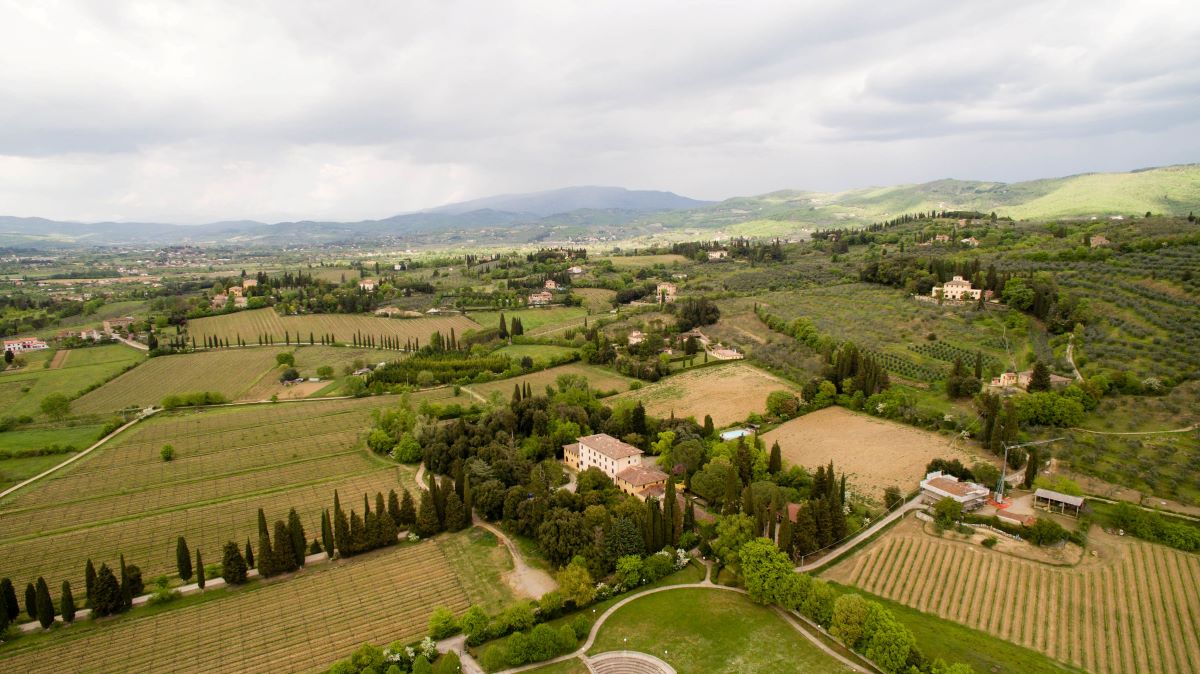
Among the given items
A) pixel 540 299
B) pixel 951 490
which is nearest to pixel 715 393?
pixel 951 490

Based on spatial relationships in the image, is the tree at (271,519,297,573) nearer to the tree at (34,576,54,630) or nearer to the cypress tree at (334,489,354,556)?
the cypress tree at (334,489,354,556)

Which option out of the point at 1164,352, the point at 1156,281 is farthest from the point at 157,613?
the point at 1156,281

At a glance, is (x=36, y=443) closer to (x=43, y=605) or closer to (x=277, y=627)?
(x=43, y=605)

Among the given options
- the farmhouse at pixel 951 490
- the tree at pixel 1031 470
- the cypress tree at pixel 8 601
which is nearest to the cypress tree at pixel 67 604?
the cypress tree at pixel 8 601

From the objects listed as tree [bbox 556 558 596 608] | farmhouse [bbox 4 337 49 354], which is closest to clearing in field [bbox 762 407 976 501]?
tree [bbox 556 558 596 608]

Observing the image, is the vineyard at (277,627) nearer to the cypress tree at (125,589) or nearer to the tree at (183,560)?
the cypress tree at (125,589)

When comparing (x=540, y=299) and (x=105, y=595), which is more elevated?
(x=540, y=299)
